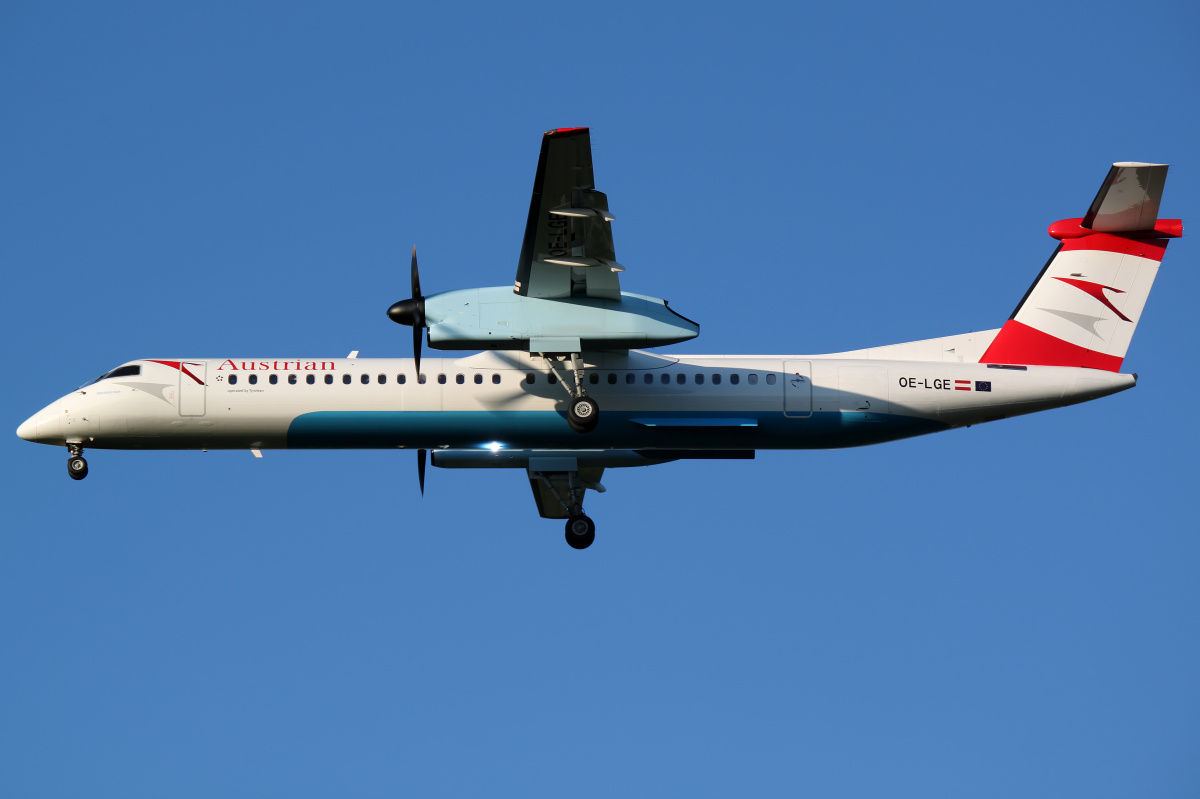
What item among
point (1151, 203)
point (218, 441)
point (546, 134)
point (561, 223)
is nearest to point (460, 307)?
point (561, 223)

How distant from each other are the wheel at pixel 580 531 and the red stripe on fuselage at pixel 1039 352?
9295 millimetres

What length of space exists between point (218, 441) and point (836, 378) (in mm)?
13235

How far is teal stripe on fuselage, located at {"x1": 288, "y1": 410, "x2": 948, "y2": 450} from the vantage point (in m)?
27.5

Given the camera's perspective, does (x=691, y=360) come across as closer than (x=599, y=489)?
Yes

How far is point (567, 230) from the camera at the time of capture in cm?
2419

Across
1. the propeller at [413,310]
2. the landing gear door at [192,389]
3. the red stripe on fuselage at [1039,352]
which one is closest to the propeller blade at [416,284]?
the propeller at [413,310]

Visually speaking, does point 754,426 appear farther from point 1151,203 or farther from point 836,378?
point 1151,203

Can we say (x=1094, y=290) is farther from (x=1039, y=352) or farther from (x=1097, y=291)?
(x=1039, y=352)

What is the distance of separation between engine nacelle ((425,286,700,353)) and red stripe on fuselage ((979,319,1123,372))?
7.32 meters

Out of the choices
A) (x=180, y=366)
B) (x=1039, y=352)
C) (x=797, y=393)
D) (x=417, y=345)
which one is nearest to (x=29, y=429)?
(x=180, y=366)

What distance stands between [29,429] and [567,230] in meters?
12.9

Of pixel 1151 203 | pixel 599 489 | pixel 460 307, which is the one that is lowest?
pixel 599 489

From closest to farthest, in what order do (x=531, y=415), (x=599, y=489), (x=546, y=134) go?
1. (x=546, y=134)
2. (x=531, y=415)
3. (x=599, y=489)

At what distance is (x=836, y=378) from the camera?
28000 millimetres
